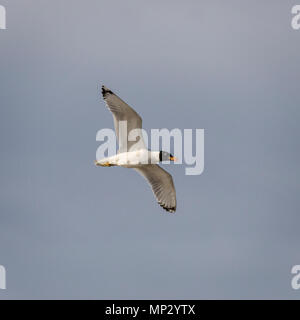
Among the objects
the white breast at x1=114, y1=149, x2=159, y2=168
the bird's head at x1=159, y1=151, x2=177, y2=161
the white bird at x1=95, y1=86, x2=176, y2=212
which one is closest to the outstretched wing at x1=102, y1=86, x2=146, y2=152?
the white bird at x1=95, y1=86, x2=176, y2=212

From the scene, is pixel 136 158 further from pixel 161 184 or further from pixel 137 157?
pixel 161 184

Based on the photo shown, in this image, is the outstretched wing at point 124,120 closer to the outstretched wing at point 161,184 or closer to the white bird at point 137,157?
the white bird at point 137,157

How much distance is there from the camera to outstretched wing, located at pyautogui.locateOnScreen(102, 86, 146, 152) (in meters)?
49.8

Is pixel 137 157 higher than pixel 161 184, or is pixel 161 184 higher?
pixel 137 157

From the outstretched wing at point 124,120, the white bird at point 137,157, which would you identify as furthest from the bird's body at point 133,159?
the outstretched wing at point 124,120

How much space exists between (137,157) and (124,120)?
0.74 m

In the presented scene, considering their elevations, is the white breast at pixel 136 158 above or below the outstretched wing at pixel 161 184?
above

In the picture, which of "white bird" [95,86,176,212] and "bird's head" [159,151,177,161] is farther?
"bird's head" [159,151,177,161]

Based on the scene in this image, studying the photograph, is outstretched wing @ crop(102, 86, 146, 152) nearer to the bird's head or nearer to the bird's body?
the bird's body

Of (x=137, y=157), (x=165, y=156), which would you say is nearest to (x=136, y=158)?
(x=137, y=157)

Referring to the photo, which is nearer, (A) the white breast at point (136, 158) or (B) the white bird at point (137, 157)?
(B) the white bird at point (137, 157)

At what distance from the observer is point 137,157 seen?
5000cm

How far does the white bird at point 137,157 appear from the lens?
4988 cm
